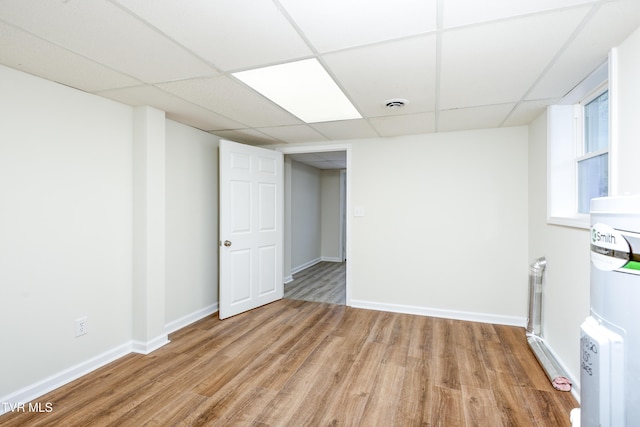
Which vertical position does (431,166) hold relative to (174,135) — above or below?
below

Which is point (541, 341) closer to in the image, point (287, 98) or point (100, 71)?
A: point (287, 98)

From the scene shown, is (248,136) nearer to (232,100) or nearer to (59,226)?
(232,100)

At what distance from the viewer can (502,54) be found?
1662 mm

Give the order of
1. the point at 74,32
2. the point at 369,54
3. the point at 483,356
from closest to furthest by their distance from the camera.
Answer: the point at 74,32 < the point at 369,54 < the point at 483,356

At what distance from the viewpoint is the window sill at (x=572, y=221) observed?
1.88 m

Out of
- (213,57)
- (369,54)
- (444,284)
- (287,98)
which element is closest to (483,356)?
(444,284)

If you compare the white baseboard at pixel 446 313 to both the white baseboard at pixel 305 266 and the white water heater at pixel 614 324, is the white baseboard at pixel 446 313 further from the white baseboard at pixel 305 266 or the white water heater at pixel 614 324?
the white water heater at pixel 614 324

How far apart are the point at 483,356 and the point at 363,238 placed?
174cm

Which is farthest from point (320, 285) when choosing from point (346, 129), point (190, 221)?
point (346, 129)

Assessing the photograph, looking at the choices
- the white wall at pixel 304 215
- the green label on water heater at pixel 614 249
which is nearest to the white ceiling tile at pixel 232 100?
the green label on water heater at pixel 614 249

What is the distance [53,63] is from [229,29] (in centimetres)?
120

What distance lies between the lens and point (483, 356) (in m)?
2.54

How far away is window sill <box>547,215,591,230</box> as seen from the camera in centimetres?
188

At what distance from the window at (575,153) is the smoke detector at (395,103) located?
117 cm
